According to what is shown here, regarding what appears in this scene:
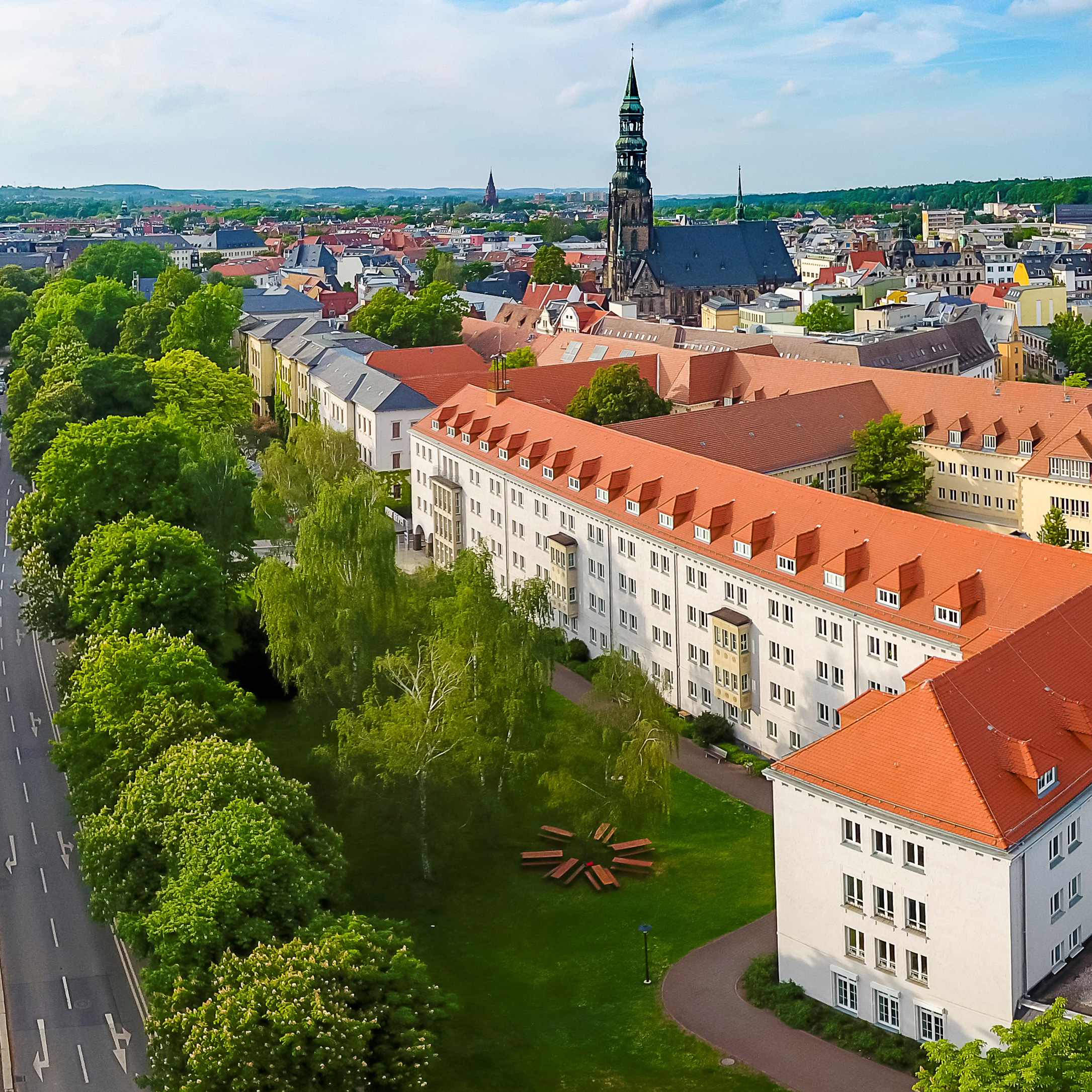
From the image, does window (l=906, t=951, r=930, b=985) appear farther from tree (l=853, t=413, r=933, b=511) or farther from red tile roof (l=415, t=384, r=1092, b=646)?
tree (l=853, t=413, r=933, b=511)

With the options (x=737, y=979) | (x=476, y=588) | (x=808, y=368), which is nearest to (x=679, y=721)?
(x=476, y=588)

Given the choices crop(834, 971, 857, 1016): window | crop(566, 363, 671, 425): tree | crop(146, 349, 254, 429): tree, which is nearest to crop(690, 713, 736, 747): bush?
crop(834, 971, 857, 1016): window

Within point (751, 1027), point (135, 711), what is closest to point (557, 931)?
point (751, 1027)

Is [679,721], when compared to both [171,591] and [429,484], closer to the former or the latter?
[171,591]

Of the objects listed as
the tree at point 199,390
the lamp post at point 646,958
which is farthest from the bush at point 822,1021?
the tree at point 199,390

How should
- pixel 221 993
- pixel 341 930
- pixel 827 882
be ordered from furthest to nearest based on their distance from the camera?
pixel 827 882 < pixel 341 930 < pixel 221 993
